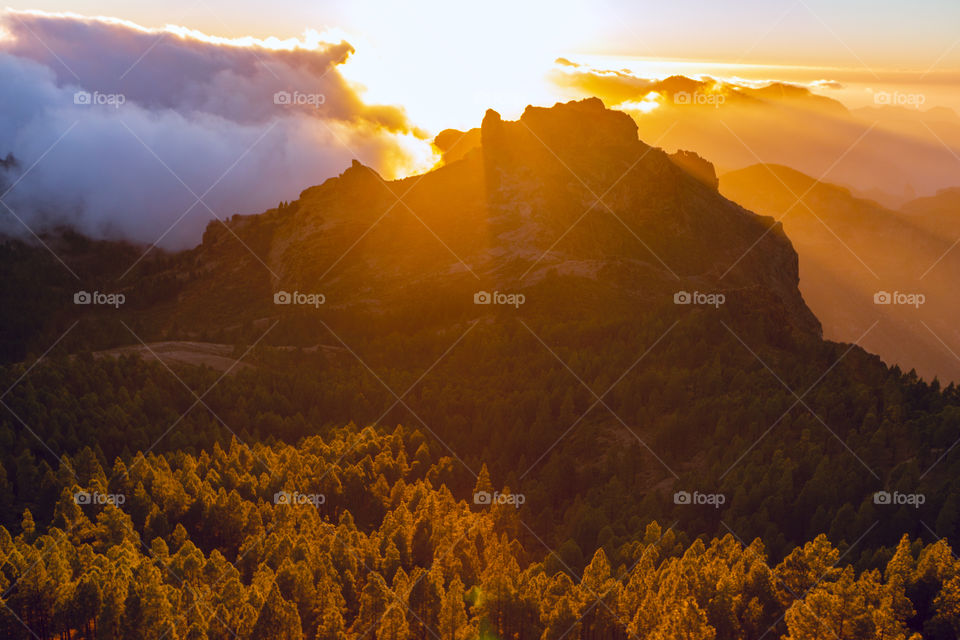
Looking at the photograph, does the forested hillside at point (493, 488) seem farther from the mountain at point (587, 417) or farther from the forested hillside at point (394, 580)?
the mountain at point (587, 417)

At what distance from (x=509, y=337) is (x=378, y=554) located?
89.9m

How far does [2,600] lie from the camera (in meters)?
66.3

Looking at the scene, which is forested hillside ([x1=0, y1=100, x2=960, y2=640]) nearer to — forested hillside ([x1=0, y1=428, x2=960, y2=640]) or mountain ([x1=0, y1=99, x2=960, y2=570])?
forested hillside ([x1=0, y1=428, x2=960, y2=640])

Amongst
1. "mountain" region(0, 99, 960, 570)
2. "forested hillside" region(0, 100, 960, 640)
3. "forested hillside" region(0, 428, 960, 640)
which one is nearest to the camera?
"forested hillside" region(0, 428, 960, 640)

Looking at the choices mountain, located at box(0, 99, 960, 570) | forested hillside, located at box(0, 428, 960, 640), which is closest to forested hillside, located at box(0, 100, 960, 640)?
forested hillside, located at box(0, 428, 960, 640)

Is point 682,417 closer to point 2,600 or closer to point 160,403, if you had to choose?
point 160,403

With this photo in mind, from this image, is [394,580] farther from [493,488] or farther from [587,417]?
[587,417]

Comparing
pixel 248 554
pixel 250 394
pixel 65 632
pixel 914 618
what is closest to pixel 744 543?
pixel 914 618

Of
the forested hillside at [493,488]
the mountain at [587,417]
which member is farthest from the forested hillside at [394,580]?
the mountain at [587,417]

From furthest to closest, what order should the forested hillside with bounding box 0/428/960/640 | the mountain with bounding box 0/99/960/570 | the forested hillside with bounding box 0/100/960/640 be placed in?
1. the mountain with bounding box 0/99/960/570
2. the forested hillside with bounding box 0/100/960/640
3. the forested hillside with bounding box 0/428/960/640

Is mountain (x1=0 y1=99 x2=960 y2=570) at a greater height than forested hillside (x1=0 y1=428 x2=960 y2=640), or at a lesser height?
greater

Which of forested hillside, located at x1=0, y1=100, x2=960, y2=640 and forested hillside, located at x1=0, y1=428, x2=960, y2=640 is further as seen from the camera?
forested hillside, located at x1=0, y1=100, x2=960, y2=640

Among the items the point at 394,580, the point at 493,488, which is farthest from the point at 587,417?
the point at 394,580

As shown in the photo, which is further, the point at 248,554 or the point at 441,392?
the point at 441,392
